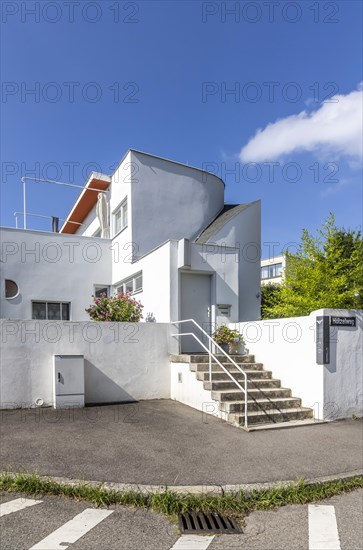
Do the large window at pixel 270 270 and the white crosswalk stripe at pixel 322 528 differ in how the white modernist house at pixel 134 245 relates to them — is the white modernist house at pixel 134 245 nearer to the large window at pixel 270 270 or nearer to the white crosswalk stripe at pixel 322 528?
the white crosswalk stripe at pixel 322 528

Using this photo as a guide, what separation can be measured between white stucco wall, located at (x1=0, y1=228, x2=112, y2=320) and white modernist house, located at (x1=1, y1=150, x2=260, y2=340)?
31mm

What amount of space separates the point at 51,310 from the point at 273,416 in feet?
29.4

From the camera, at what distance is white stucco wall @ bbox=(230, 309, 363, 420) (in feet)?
23.9

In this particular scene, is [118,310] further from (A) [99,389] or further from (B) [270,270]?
(B) [270,270]

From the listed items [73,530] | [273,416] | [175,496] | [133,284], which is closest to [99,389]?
[273,416]

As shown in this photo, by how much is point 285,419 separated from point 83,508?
15.1 ft

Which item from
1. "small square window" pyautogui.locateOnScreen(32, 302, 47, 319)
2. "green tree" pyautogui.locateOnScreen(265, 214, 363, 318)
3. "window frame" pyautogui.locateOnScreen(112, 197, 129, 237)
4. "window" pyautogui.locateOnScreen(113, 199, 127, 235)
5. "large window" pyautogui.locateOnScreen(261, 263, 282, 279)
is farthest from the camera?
"large window" pyautogui.locateOnScreen(261, 263, 282, 279)

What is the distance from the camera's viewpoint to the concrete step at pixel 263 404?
7.04 meters

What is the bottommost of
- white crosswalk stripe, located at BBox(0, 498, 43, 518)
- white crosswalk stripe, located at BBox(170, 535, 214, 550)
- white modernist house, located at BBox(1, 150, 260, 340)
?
white crosswalk stripe, located at BBox(170, 535, 214, 550)

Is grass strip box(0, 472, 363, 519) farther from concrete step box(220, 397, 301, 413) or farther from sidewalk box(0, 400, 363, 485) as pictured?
concrete step box(220, 397, 301, 413)

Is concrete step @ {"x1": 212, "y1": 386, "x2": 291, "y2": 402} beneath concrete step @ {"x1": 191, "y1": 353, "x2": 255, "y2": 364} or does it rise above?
beneath

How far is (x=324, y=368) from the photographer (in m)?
7.25

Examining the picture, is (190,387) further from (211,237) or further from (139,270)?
(211,237)

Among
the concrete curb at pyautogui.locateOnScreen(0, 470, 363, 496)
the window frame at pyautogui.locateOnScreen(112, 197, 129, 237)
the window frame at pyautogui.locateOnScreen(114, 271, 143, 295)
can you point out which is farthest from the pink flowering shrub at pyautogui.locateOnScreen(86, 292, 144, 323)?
the concrete curb at pyautogui.locateOnScreen(0, 470, 363, 496)
